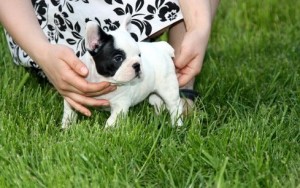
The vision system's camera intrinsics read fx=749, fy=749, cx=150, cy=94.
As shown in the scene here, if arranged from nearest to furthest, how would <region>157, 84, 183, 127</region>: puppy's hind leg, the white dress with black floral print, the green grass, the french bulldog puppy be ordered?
the green grass < the french bulldog puppy < <region>157, 84, 183, 127</region>: puppy's hind leg < the white dress with black floral print

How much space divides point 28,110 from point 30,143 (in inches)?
11.2

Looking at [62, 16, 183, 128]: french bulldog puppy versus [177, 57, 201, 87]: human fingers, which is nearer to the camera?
[62, 16, 183, 128]: french bulldog puppy

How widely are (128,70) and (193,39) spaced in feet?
1.08

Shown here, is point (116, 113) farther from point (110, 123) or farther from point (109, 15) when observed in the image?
point (109, 15)

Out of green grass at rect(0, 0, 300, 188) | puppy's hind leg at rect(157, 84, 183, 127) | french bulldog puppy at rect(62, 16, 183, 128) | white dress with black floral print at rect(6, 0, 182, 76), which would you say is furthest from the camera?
white dress with black floral print at rect(6, 0, 182, 76)

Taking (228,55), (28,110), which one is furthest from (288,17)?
(28,110)

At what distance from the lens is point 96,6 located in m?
2.38

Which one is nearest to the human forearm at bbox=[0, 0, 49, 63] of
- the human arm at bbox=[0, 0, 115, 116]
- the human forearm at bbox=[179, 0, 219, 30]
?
the human arm at bbox=[0, 0, 115, 116]

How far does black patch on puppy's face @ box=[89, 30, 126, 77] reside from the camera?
1981mm

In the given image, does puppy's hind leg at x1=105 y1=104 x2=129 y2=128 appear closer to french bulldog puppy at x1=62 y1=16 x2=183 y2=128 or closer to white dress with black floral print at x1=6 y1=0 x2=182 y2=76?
french bulldog puppy at x1=62 y1=16 x2=183 y2=128

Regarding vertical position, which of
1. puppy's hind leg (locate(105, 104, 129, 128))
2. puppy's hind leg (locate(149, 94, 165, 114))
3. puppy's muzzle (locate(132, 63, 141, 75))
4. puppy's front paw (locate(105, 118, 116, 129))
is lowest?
puppy's hind leg (locate(149, 94, 165, 114))

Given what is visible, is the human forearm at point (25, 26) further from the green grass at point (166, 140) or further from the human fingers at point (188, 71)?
the human fingers at point (188, 71)

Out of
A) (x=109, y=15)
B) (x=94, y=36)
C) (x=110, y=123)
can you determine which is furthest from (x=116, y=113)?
(x=109, y=15)

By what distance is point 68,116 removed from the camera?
225cm
